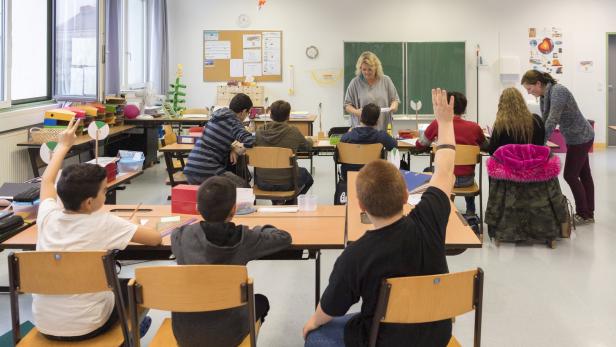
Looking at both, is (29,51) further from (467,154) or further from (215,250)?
(215,250)

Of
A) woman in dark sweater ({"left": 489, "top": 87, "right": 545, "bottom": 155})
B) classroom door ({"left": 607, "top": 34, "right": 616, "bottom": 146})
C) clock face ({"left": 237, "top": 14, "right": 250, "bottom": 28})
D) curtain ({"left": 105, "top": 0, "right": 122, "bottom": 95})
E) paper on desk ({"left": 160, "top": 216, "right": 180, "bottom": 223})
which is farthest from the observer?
classroom door ({"left": 607, "top": 34, "right": 616, "bottom": 146})

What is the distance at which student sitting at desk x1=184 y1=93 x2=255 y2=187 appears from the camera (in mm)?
4734

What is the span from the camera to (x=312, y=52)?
10.3 meters

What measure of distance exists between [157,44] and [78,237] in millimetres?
7816

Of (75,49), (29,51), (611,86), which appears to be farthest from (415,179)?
(611,86)

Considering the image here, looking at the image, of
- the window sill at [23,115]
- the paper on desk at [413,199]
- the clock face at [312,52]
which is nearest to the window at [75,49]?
the window sill at [23,115]

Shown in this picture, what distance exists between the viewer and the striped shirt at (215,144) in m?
4.73

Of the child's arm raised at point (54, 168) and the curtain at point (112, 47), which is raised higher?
the curtain at point (112, 47)

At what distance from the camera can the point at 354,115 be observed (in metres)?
6.08

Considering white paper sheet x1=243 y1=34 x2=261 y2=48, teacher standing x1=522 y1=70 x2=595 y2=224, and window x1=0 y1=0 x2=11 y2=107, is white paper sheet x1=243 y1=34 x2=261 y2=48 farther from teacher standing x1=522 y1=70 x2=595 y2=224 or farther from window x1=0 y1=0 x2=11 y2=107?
teacher standing x1=522 y1=70 x2=595 y2=224

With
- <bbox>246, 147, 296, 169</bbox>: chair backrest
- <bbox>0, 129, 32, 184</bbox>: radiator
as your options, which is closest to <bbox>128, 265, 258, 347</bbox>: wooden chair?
<bbox>246, 147, 296, 169</bbox>: chair backrest

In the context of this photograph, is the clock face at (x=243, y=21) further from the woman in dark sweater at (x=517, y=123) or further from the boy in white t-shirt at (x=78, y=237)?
the boy in white t-shirt at (x=78, y=237)

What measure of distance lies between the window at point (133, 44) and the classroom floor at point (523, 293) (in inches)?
186

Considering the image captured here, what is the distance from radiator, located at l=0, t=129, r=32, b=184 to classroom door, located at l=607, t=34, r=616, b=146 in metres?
9.07
